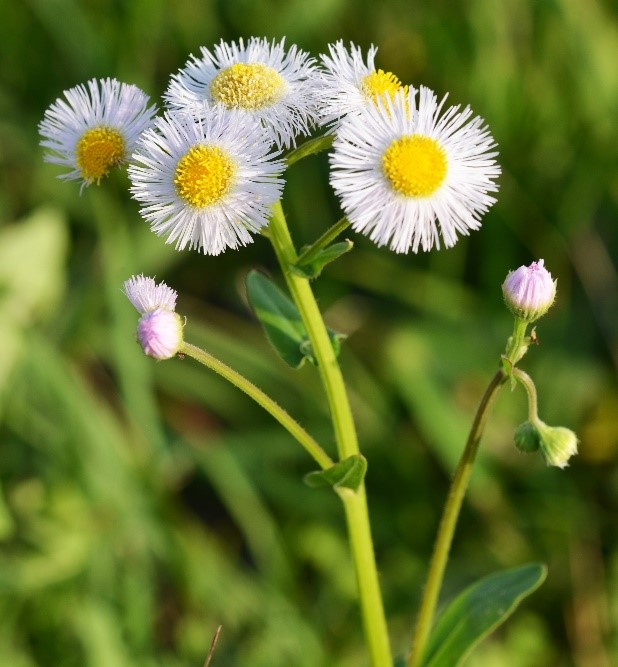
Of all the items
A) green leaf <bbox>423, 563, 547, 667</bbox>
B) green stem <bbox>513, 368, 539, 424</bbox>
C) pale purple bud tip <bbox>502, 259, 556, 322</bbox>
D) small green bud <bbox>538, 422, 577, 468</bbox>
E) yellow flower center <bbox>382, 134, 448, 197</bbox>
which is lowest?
green leaf <bbox>423, 563, 547, 667</bbox>

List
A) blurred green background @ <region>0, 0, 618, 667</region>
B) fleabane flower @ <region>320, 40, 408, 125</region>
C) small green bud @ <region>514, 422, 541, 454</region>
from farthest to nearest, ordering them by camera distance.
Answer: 1. blurred green background @ <region>0, 0, 618, 667</region>
2. small green bud @ <region>514, 422, 541, 454</region>
3. fleabane flower @ <region>320, 40, 408, 125</region>

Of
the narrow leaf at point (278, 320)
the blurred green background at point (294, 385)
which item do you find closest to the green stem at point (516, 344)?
the narrow leaf at point (278, 320)

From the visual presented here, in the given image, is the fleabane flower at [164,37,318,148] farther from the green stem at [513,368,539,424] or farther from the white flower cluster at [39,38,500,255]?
the green stem at [513,368,539,424]

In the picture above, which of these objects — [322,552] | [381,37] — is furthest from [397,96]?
[381,37]

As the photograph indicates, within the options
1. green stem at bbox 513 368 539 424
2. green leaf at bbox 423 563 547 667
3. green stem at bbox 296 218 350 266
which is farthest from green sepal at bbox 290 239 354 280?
green leaf at bbox 423 563 547 667

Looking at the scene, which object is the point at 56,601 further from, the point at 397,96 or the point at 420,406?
the point at 397,96

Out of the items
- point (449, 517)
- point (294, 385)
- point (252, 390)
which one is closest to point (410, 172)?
point (252, 390)
